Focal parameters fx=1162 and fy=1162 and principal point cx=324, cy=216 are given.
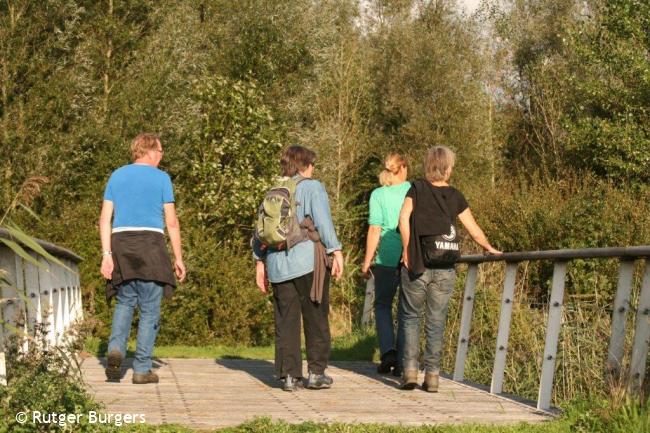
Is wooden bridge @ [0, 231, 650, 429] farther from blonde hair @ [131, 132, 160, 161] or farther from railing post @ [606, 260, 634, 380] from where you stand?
blonde hair @ [131, 132, 160, 161]

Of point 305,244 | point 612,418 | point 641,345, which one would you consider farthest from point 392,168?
point 612,418

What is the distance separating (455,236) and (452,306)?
3.37 m

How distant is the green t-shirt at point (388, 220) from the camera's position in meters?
10.1

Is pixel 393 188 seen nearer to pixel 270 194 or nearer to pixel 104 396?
pixel 270 194

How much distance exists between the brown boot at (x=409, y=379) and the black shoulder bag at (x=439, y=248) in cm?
81

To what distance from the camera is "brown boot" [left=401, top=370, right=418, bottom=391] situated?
8.66 m

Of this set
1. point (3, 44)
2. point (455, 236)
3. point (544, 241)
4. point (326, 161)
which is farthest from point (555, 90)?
point (455, 236)

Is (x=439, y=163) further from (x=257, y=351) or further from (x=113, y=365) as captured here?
(x=257, y=351)

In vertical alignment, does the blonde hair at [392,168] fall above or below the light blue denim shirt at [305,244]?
above

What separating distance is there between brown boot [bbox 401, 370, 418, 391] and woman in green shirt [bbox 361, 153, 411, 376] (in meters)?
1.30

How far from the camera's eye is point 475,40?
42.2m

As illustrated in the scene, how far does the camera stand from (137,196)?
8.81 m

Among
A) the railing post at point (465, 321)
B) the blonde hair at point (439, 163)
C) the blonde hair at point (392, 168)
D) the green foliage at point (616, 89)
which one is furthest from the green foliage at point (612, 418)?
the green foliage at point (616, 89)

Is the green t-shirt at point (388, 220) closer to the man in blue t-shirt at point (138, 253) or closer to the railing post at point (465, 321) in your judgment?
the railing post at point (465, 321)
